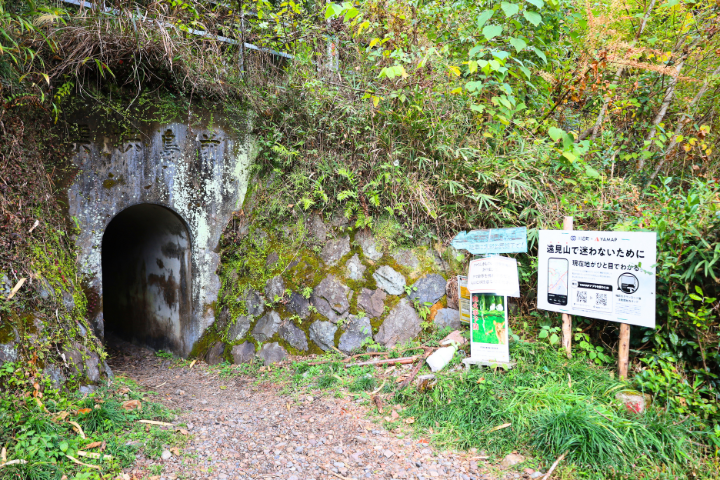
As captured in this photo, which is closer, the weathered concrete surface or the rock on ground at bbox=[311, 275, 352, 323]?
the weathered concrete surface

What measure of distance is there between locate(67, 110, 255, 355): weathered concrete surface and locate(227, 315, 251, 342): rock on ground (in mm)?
570

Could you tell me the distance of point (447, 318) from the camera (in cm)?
546

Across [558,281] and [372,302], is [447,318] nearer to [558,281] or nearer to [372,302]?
[372,302]

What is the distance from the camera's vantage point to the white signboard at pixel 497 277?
14.7 feet

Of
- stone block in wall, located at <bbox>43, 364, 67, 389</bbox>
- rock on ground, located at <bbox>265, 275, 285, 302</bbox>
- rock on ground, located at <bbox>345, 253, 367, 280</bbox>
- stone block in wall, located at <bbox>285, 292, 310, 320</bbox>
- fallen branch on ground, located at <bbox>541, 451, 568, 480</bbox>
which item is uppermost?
rock on ground, located at <bbox>345, 253, 367, 280</bbox>

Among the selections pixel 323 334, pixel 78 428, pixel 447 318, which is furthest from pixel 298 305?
pixel 78 428

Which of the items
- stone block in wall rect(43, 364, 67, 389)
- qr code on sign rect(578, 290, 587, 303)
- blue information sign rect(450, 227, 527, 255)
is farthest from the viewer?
blue information sign rect(450, 227, 527, 255)

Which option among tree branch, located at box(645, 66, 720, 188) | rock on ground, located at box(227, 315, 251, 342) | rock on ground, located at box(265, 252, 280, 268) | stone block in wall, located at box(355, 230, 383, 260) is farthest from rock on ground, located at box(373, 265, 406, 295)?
tree branch, located at box(645, 66, 720, 188)

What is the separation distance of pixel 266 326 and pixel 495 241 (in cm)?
335

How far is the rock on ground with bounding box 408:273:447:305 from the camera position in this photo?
5.55 meters

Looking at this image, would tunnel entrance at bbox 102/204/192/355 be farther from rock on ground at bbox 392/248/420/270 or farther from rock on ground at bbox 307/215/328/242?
rock on ground at bbox 392/248/420/270

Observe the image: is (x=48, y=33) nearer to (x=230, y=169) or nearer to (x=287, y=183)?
(x=230, y=169)

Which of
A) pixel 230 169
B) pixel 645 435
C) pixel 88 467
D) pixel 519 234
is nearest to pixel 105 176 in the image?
pixel 230 169

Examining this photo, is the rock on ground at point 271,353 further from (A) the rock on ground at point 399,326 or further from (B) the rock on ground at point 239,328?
(A) the rock on ground at point 399,326
